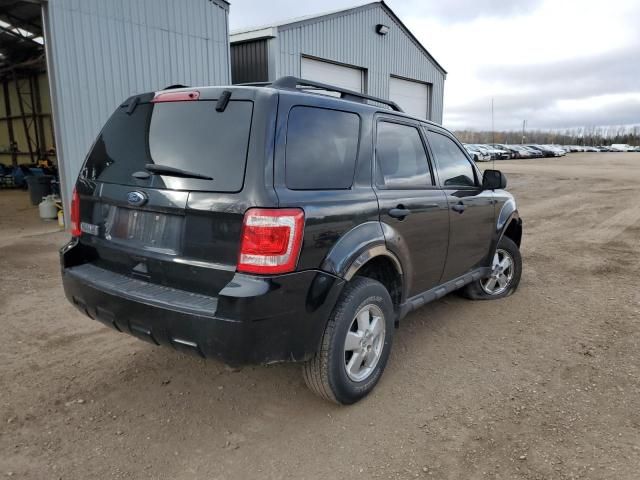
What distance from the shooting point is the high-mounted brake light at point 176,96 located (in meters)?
2.75

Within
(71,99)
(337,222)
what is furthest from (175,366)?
(71,99)

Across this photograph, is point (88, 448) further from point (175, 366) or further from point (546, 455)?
point (546, 455)

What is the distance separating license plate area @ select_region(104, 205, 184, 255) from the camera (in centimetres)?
263

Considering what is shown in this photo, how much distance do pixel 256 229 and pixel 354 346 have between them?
1.07m

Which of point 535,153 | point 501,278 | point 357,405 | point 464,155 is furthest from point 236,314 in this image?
point 535,153

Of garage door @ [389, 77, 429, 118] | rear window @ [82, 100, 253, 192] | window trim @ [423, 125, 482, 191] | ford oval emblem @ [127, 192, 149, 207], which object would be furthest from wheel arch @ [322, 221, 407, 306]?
garage door @ [389, 77, 429, 118]

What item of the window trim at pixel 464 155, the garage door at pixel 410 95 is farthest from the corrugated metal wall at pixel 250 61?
the window trim at pixel 464 155

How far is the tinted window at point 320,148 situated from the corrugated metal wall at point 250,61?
1049 centimetres

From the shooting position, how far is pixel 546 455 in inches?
103

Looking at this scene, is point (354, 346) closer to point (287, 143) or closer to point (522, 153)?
point (287, 143)

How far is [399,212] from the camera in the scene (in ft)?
10.6

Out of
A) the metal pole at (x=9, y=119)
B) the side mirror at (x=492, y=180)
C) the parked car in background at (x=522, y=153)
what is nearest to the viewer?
the side mirror at (x=492, y=180)

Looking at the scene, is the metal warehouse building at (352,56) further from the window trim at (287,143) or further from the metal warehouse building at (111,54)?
the window trim at (287,143)

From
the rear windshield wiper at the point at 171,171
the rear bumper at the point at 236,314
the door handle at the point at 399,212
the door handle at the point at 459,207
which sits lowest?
the rear bumper at the point at 236,314
